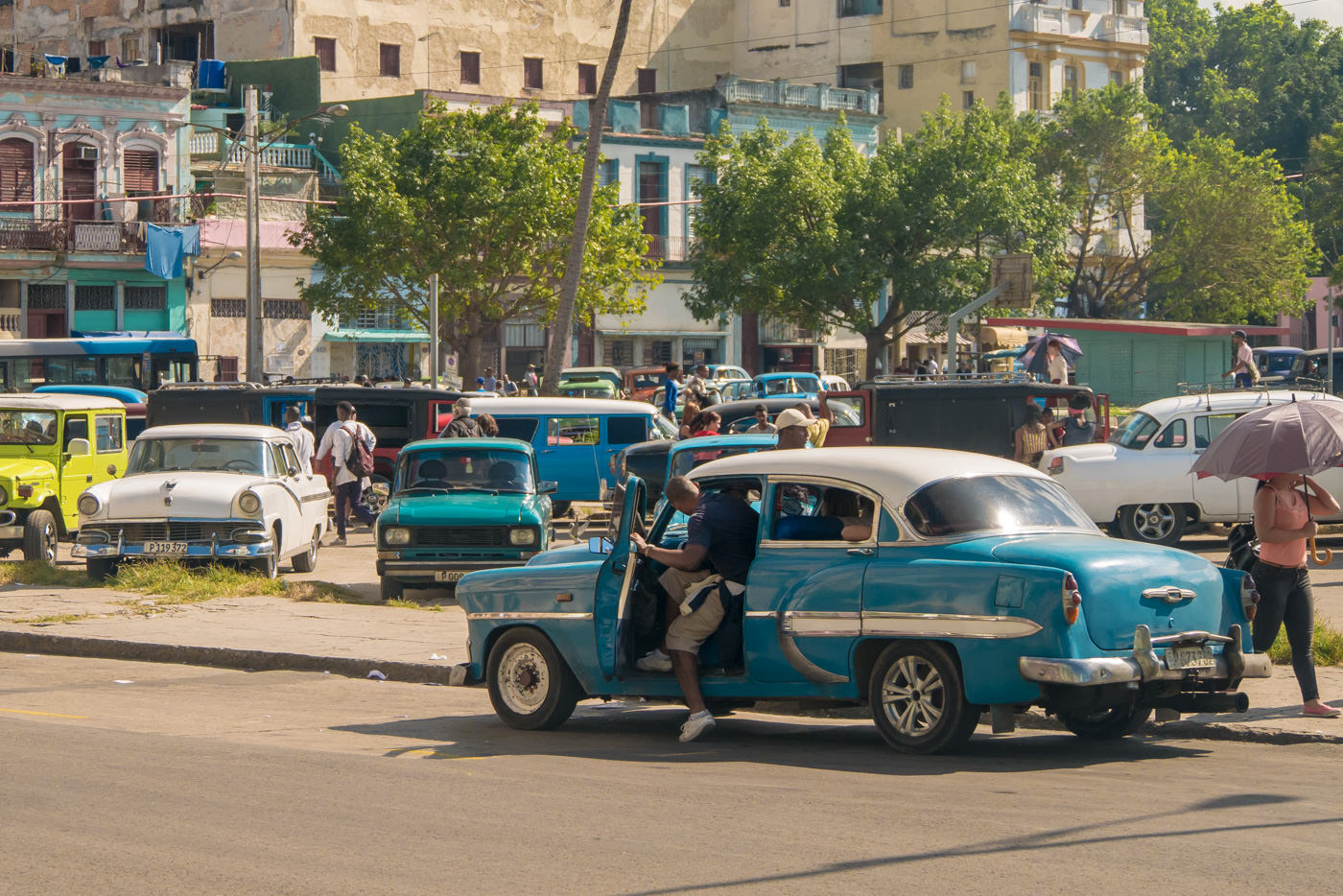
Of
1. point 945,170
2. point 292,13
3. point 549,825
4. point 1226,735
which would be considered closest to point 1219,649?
point 1226,735

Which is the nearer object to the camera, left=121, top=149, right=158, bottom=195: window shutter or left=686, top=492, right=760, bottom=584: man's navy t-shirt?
left=686, top=492, right=760, bottom=584: man's navy t-shirt

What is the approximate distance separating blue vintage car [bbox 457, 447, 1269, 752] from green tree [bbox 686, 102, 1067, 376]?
4182 cm

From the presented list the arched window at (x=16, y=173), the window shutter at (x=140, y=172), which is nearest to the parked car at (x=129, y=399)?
the arched window at (x=16, y=173)

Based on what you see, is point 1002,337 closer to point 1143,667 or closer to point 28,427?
point 28,427

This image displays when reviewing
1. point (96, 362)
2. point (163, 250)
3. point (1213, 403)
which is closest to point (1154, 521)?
point (1213, 403)

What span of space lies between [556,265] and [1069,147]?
2545 cm

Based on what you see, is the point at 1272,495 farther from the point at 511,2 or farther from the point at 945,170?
the point at 511,2

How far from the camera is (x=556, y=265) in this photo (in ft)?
153

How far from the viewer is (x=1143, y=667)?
8602 millimetres

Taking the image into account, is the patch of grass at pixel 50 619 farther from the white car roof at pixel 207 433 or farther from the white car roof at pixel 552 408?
the white car roof at pixel 552 408

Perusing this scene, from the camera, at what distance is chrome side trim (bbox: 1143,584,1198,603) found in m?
8.79

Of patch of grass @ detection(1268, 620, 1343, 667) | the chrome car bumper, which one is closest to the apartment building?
patch of grass @ detection(1268, 620, 1343, 667)

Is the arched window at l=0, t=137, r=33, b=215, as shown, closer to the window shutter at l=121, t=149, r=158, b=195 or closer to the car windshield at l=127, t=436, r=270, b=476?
the window shutter at l=121, t=149, r=158, b=195

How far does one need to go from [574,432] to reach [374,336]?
28.7 meters
